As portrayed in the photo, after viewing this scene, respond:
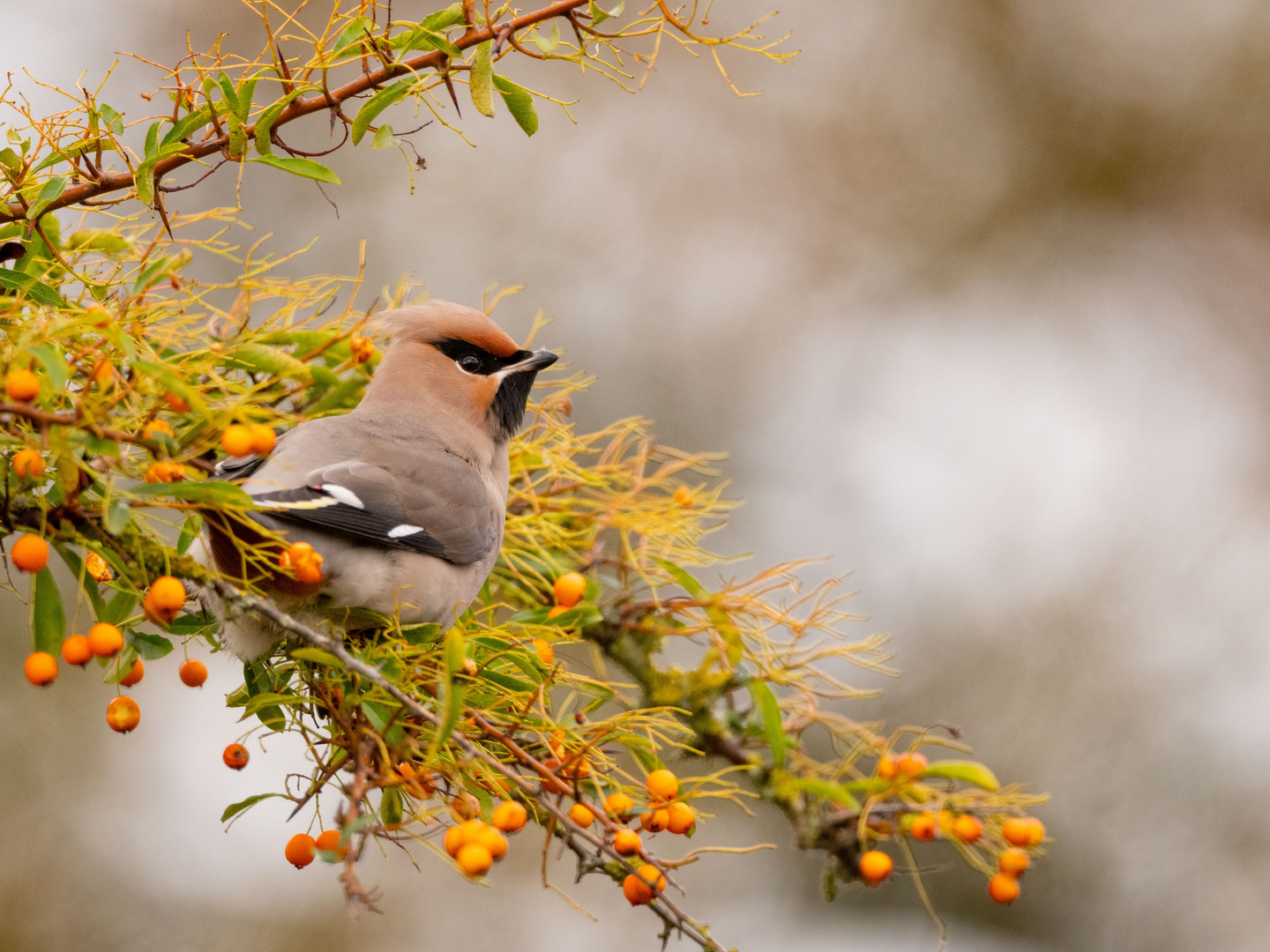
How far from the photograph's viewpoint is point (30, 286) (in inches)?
56.2

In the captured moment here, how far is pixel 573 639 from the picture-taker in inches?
71.2

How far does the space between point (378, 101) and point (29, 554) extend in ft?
2.08

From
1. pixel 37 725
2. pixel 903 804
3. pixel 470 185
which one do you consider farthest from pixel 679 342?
pixel 903 804

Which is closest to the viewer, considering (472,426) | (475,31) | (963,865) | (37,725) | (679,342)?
(475,31)

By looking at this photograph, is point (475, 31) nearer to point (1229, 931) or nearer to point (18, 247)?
point (18, 247)

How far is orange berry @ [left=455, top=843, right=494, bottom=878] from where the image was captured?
1.19 m

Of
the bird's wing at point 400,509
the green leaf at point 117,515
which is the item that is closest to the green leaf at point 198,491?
the green leaf at point 117,515

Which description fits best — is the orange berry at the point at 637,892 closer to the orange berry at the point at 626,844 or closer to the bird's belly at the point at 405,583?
the orange berry at the point at 626,844

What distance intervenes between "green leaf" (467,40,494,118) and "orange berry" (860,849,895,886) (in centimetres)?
112

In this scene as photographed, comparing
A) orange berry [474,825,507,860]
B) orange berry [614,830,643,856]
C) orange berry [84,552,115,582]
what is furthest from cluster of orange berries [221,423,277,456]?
orange berry [614,830,643,856]

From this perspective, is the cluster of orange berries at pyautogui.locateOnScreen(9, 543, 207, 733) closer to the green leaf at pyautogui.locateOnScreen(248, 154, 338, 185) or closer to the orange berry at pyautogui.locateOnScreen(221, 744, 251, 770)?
the orange berry at pyautogui.locateOnScreen(221, 744, 251, 770)

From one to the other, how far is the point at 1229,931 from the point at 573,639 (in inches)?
156

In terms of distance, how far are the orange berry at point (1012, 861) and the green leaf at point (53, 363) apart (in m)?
1.33

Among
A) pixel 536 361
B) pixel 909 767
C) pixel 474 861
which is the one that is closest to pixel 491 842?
pixel 474 861
